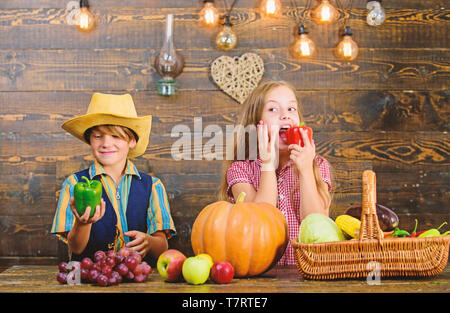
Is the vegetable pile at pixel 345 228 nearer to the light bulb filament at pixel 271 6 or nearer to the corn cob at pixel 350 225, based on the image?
the corn cob at pixel 350 225

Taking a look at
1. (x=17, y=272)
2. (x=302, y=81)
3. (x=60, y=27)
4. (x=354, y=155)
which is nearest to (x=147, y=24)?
(x=60, y=27)

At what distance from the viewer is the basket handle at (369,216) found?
1.21 metres

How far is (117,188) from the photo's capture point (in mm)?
2082

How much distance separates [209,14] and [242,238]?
1.80 meters

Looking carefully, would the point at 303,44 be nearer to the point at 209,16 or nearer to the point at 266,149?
the point at 209,16

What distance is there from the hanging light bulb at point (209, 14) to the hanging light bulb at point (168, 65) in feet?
0.67

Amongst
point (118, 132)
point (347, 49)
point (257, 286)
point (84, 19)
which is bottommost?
point (257, 286)

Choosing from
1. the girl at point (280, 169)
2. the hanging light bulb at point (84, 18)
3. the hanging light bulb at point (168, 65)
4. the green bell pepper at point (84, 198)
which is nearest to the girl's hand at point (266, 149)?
the girl at point (280, 169)

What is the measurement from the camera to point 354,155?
2848 millimetres

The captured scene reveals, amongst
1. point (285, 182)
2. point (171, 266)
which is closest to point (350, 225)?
point (171, 266)

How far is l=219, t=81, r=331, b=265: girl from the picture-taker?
6.03 feet

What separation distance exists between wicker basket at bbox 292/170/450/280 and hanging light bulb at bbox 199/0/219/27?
180 cm

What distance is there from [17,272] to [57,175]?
1.31 metres

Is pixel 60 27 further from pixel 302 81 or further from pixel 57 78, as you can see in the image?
pixel 302 81
